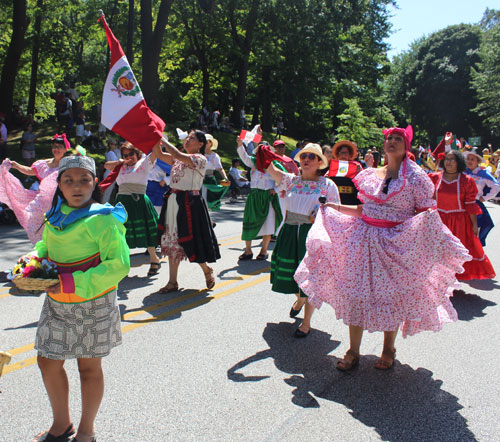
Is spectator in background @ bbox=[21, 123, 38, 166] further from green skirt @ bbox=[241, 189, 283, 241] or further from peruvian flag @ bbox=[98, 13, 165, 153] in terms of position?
peruvian flag @ bbox=[98, 13, 165, 153]

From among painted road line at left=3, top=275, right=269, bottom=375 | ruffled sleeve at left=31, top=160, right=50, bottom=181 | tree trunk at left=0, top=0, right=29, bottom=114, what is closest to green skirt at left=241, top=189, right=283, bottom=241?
painted road line at left=3, top=275, right=269, bottom=375

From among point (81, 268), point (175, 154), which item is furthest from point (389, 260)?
point (175, 154)

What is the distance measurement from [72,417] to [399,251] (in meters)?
2.84

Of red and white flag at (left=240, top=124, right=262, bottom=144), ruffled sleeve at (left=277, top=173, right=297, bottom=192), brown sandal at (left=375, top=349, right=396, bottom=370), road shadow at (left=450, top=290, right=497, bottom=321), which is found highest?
red and white flag at (left=240, top=124, right=262, bottom=144)

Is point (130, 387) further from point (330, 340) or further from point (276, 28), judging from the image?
point (276, 28)

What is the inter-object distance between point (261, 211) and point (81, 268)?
6.20 m

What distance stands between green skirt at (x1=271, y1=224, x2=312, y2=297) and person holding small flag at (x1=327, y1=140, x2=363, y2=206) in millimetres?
2609

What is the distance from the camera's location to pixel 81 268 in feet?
10.1

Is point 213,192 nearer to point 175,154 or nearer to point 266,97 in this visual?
point 175,154

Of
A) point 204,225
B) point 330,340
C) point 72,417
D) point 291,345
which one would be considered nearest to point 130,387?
point 72,417

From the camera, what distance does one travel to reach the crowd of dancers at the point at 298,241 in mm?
3072

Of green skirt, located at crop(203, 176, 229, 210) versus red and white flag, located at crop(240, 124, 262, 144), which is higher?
red and white flag, located at crop(240, 124, 262, 144)

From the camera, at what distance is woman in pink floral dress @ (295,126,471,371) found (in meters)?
4.15

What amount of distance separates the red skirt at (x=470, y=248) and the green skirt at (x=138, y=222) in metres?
4.53
